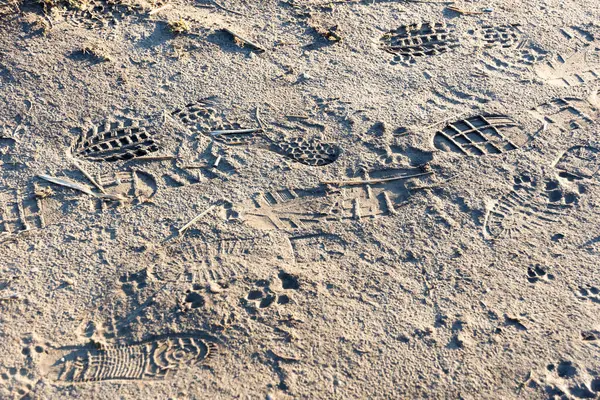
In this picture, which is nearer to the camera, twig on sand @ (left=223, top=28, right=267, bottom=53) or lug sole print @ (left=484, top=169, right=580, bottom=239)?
lug sole print @ (left=484, top=169, right=580, bottom=239)

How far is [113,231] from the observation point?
3.26m

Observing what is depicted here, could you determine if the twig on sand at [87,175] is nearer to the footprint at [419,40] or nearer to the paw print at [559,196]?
the footprint at [419,40]

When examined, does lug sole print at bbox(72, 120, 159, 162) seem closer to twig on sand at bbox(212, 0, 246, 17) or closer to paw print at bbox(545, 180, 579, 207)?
twig on sand at bbox(212, 0, 246, 17)

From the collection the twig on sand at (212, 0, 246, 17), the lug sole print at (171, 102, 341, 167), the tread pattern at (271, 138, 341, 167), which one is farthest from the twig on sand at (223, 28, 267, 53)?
the tread pattern at (271, 138, 341, 167)

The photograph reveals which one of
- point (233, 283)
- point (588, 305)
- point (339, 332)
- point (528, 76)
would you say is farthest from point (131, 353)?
point (528, 76)

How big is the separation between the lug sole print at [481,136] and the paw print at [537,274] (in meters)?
0.87

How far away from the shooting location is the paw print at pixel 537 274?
312 centimetres

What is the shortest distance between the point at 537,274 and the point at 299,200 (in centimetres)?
Answer: 130

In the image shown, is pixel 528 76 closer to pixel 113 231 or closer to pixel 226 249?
pixel 226 249

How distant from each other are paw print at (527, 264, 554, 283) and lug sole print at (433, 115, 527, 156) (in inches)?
34.3

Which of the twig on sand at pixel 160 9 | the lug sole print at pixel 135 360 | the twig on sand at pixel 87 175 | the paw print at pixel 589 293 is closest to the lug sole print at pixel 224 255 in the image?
the lug sole print at pixel 135 360

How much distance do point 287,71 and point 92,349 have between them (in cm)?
228

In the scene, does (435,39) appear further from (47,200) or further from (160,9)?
(47,200)

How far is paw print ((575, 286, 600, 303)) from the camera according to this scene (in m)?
3.05
